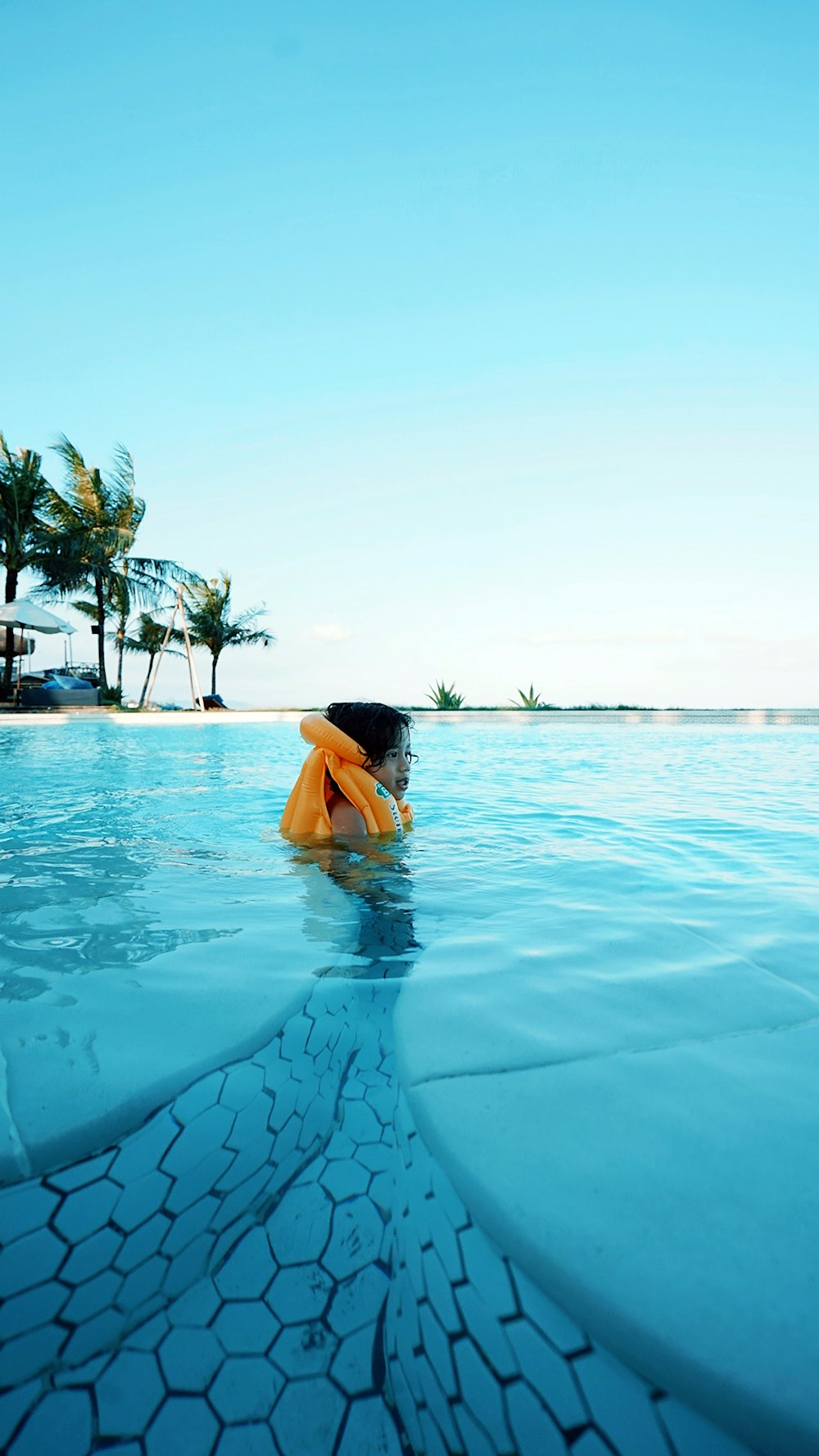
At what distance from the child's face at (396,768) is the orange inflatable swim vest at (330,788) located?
0.06m

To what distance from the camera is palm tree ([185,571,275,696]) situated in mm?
30094

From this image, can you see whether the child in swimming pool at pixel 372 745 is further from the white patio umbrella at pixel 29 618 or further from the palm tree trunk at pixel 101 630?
the palm tree trunk at pixel 101 630

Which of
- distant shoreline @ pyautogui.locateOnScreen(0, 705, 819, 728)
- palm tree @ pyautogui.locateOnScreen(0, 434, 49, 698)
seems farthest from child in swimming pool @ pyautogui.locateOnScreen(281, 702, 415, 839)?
palm tree @ pyautogui.locateOnScreen(0, 434, 49, 698)

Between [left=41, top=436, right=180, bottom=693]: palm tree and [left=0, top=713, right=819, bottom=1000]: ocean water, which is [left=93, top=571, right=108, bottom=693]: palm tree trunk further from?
[left=0, top=713, right=819, bottom=1000]: ocean water

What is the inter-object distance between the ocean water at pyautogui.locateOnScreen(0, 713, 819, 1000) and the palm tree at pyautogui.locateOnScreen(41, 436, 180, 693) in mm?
15412

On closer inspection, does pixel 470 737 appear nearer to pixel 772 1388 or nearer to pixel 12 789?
pixel 12 789

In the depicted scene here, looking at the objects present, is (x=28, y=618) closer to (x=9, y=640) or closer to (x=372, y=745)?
(x=9, y=640)

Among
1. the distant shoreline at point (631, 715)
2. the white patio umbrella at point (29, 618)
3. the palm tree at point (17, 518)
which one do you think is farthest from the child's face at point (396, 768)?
the palm tree at point (17, 518)

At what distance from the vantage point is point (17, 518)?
20672 mm

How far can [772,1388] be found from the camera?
2.69 feet

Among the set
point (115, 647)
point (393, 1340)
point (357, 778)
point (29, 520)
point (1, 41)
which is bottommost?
point (393, 1340)

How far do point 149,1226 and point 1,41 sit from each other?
1376 cm

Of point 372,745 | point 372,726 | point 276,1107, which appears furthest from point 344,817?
point 276,1107

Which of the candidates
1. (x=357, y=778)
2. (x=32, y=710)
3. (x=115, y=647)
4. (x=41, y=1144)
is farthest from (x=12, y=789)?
(x=115, y=647)
